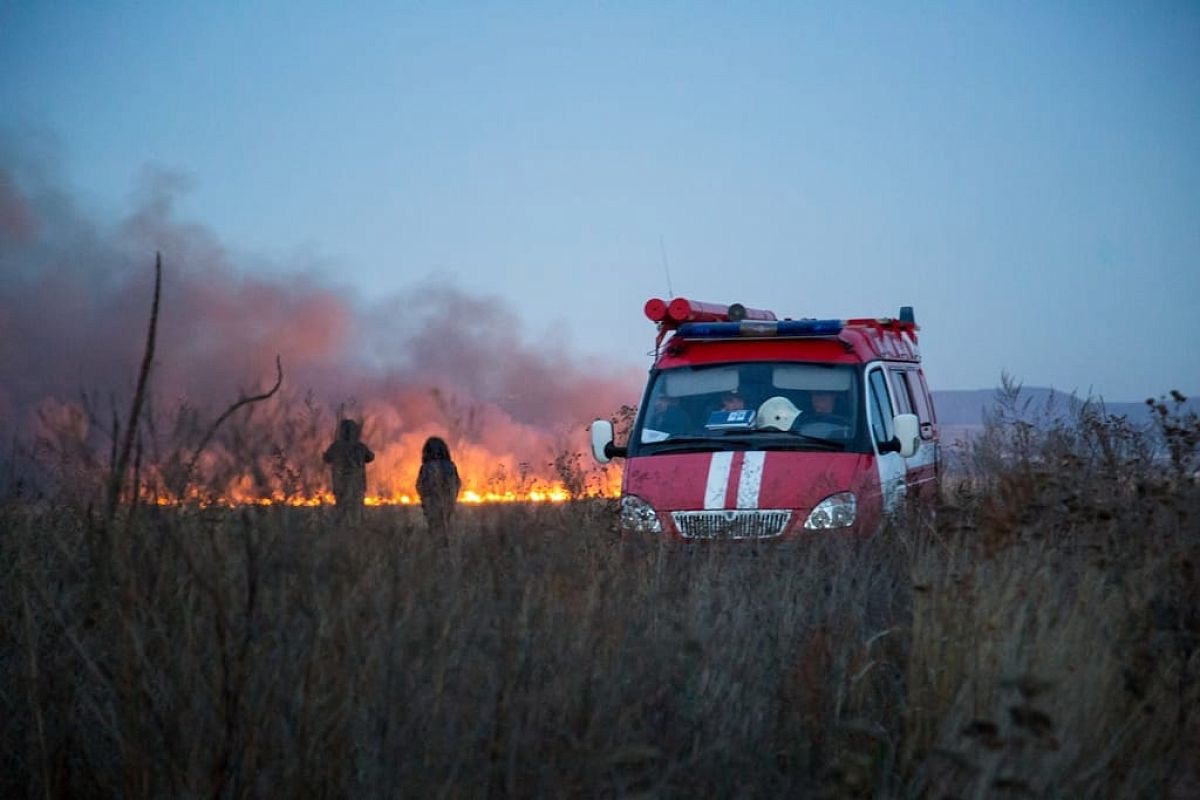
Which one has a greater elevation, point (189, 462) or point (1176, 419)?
point (1176, 419)

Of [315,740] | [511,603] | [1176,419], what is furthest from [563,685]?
[1176,419]

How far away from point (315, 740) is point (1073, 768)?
9.36 ft

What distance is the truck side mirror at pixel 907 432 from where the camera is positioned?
10.8 m

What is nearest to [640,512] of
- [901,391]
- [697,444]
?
[697,444]

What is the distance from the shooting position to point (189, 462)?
4.54m

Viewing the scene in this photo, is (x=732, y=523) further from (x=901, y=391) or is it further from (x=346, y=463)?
(x=346, y=463)

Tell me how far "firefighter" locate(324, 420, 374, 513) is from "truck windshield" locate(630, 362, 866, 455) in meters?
6.32

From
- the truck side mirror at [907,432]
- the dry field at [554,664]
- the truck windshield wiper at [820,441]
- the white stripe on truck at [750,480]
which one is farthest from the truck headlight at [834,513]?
the dry field at [554,664]

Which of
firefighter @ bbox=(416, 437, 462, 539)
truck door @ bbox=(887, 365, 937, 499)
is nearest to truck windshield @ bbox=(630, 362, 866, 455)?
truck door @ bbox=(887, 365, 937, 499)

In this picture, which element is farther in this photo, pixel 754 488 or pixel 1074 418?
pixel 1074 418

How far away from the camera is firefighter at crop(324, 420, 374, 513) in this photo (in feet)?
15.2

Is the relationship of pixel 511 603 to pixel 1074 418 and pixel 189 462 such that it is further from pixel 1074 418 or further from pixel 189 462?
pixel 1074 418

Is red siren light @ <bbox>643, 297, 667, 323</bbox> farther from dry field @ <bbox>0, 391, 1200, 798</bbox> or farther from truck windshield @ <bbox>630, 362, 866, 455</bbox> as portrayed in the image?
dry field @ <bbox>0, 391, 1200, 798</bbox>

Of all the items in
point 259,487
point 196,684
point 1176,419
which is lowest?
point 196,684
